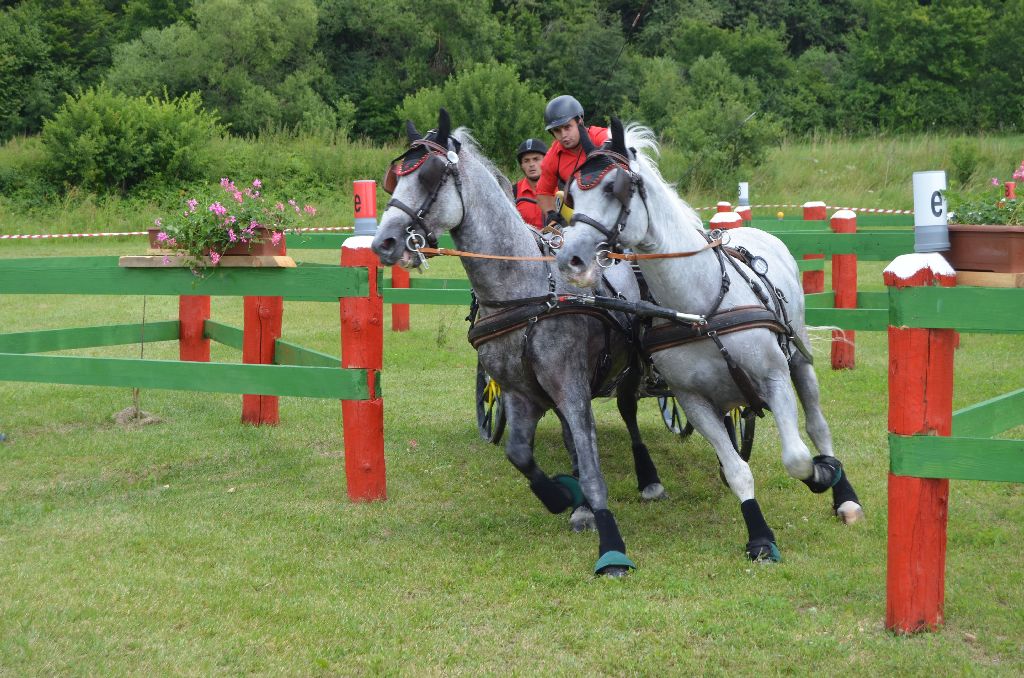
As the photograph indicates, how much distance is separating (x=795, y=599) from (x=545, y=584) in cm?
107

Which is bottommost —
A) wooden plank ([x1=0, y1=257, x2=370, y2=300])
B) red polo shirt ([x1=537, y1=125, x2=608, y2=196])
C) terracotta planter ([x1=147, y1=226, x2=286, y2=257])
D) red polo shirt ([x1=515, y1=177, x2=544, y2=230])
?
wooden plank ([x1=0, y1=257, x2=370, y2=300])

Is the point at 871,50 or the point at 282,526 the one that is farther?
the point at 871,50

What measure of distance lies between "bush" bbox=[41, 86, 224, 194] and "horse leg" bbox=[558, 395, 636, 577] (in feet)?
86.2

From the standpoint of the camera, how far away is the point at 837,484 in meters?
5.50

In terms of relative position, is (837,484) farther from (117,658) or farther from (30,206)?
(30,206)

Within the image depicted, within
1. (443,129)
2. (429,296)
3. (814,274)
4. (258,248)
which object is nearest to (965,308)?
(443,129)

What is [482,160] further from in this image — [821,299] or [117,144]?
[117,144]

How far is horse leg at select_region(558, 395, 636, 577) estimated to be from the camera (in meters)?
4.77

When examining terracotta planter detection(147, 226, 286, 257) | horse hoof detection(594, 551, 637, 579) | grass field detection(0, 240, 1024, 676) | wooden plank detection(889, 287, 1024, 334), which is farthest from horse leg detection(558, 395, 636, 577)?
terracotta planter detection(147, 226, 286, 257)

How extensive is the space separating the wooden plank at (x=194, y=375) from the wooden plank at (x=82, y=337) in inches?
43.3

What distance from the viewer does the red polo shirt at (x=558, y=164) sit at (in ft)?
19.8

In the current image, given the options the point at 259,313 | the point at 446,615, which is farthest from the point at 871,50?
the point at 446,615

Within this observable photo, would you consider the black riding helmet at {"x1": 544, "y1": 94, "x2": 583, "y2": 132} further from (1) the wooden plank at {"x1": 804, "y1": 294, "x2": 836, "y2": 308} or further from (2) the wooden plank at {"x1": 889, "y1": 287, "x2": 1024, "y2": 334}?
(1) the wooden plank at {"x1": 804, "y1": 294, "x2": 836, "y2": 308}

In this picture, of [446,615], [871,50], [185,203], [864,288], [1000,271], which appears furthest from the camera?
[871,50]
